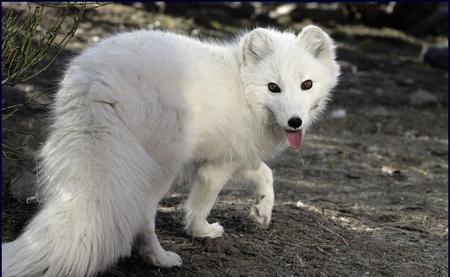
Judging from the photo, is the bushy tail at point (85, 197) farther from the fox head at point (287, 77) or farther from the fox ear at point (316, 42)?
the fox ear at point (316, 42)

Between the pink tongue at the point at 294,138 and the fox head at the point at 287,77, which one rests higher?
the fox head at the point at 287,77

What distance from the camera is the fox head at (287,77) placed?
384 centimetres

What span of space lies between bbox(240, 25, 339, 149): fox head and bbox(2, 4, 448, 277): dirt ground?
72 centimetres

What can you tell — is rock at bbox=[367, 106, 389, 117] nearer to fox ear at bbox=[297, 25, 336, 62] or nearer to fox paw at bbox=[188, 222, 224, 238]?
fox ear at bbox=[297, 25, 336, 62]

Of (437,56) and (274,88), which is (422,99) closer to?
(437,56)

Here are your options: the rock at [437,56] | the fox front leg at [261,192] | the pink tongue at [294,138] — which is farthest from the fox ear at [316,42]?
the rock at [437,56]

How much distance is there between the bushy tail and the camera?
298cm

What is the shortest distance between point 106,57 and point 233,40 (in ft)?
4.01

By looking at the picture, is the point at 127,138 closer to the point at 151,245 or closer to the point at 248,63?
the point at 151,245

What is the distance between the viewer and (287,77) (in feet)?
12.8

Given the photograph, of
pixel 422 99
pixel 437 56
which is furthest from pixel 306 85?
pixel 437 56

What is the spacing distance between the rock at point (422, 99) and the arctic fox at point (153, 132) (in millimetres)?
5436

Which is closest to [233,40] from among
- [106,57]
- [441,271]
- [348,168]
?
[106,57]

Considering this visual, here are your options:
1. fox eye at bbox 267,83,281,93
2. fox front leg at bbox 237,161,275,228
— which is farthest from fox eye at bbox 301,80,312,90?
fox front leg at bbox 237,161,275,228
